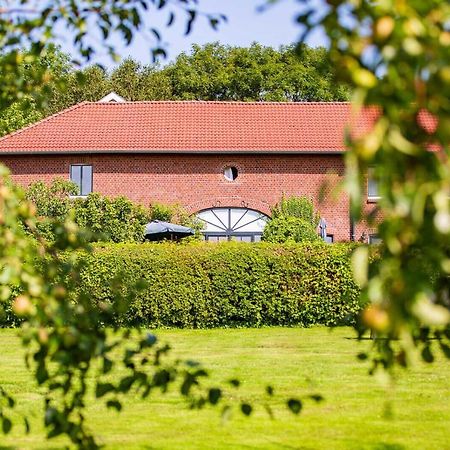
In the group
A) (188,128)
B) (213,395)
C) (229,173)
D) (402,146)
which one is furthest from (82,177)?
(402,146)

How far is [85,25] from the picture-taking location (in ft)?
14.8

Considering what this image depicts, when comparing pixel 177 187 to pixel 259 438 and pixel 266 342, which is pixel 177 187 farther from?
pixel 259 438

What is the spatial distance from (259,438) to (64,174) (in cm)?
2804

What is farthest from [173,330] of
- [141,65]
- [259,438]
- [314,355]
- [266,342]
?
[141,65]

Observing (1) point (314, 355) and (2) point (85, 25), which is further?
(1) point (314, 355)

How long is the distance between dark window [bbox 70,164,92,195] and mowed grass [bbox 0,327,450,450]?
67.1ft

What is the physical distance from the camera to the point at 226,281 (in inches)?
810

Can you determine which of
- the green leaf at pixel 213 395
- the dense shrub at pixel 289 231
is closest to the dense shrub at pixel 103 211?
the dense shrub at pixel 289 231

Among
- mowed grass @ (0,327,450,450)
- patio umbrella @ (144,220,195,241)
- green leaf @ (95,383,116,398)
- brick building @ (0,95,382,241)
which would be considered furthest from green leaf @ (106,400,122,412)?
brick building @ (0,95,382,241)

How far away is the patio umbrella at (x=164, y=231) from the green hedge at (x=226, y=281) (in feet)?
27.6

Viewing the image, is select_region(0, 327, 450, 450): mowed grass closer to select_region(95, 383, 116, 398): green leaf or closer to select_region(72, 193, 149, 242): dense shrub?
select_region(95, 383, 116, 398): green leaf

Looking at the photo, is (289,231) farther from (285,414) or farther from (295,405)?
(295,405)

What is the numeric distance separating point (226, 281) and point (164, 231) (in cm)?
910

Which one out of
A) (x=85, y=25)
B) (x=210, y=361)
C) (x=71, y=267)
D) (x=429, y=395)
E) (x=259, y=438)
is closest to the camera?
(x=71, y=267)
